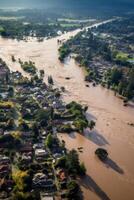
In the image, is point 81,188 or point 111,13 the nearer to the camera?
point 81,188

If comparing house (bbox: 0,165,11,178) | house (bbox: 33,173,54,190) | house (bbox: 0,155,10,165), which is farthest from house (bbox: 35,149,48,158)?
house (bbox: 33,173,54,190)

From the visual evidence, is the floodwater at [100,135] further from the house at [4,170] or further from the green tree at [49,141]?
Result: the house at [4,170]

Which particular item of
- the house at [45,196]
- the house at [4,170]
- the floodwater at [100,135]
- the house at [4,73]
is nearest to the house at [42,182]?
the house at [45,196]

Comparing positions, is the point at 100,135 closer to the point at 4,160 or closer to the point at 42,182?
the point at 4,160

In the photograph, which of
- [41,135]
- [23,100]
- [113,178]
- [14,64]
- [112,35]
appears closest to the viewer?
[113,178]

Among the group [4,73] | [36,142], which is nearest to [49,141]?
[36,142]

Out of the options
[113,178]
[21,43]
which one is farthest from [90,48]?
[113,178]

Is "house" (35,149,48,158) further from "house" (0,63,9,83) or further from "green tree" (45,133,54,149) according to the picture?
"house" (0,63,9,83)

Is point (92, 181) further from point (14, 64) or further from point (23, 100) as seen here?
point (14, 64)
